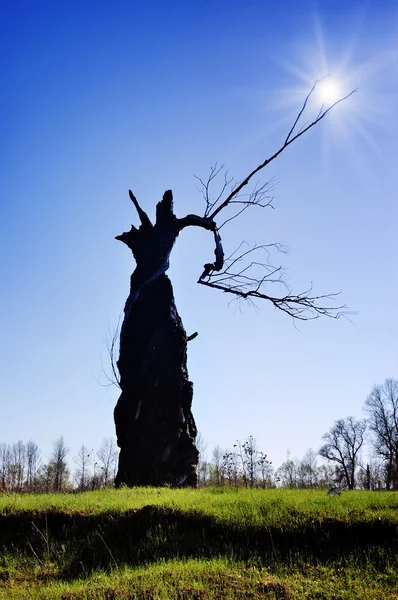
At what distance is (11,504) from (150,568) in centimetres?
338

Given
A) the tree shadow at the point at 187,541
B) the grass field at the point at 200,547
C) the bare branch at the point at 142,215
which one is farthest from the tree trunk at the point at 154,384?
the tree shadow at the point at 187,541

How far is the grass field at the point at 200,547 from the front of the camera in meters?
4.34

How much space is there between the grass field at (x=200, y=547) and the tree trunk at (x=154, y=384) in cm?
200

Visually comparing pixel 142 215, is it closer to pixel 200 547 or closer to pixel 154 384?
pixel 154 384

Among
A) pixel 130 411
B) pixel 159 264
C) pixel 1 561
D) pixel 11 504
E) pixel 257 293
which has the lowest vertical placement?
pixel 1 561

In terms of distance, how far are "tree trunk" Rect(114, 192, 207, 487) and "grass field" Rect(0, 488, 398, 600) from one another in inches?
78.7

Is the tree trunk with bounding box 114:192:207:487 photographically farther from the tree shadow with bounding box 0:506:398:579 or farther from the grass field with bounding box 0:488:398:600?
the tree shadow with bounding box 0:506:398:579

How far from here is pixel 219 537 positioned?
576cm

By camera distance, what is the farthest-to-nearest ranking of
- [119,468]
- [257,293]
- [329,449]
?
[329,449] → [257,293] → [119,468]

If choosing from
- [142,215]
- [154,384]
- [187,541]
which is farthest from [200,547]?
[142,215]

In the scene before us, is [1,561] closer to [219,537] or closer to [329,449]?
[219,537]

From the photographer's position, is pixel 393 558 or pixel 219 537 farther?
pixel 219 537

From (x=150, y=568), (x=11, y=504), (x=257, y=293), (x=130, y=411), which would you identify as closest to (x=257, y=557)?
(x=150, y=568)

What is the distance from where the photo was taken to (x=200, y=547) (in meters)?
5.57
